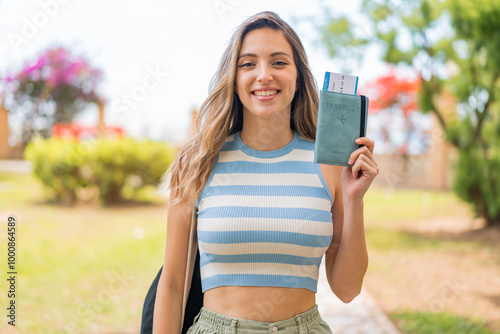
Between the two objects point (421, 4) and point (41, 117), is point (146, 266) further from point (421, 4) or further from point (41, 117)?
point (41, 117)

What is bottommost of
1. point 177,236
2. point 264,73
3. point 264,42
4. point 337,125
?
point 177,236

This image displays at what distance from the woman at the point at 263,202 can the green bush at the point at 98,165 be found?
8464mm

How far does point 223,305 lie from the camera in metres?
1.71

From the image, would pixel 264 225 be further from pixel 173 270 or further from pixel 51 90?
pixel 51 90

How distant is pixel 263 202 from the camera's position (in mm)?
1723

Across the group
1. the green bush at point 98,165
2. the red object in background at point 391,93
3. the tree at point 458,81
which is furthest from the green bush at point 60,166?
the red object in background at point 391,93

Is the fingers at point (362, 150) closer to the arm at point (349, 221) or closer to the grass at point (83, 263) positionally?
the arm at point (349, 221)

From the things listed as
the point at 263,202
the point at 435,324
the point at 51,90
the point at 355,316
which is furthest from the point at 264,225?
the point at 51,90

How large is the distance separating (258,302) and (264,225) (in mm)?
258

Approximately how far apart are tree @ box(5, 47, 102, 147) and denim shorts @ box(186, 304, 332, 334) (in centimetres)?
1558

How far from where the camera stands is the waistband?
1.66 m

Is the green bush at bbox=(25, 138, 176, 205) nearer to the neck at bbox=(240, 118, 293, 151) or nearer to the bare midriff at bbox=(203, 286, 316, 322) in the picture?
the neck at bbox=(240, 118, 293, 151)

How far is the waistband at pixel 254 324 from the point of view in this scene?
166 cm

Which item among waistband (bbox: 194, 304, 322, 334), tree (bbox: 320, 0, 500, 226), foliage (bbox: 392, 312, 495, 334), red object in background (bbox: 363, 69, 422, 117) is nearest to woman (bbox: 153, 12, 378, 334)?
waistband (bbox: 194, 304, 322, 334)
